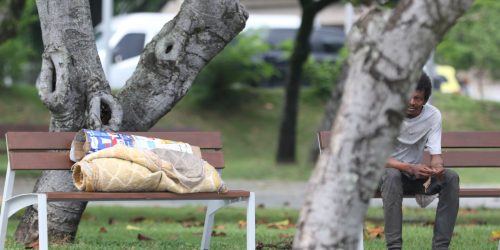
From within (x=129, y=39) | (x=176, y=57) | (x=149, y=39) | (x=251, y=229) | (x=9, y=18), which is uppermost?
(x=129, y=39)

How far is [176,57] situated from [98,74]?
610 millimetres

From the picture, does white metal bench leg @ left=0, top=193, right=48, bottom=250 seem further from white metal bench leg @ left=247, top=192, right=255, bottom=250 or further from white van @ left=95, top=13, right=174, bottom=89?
white van @ left=95, top=13, right=174, bottom=89

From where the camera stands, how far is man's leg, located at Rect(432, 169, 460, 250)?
7.34m

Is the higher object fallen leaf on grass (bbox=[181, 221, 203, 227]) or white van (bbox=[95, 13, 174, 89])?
white van (bbox=[95, 13, 174, 89])

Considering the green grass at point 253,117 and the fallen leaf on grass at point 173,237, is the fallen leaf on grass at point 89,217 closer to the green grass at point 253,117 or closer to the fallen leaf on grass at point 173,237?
the fallen leaf on grass at point 173,237

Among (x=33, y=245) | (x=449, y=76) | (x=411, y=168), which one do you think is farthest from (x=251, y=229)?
(x=449, y=76)

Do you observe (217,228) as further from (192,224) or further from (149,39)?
(149,39)

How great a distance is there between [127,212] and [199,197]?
231 inches

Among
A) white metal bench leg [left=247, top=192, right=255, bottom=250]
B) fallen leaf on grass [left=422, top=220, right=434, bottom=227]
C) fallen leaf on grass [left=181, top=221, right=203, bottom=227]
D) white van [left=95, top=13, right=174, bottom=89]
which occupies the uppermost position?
white van [left=95, top=13, right=174, bottom=89]

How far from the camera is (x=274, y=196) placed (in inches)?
610

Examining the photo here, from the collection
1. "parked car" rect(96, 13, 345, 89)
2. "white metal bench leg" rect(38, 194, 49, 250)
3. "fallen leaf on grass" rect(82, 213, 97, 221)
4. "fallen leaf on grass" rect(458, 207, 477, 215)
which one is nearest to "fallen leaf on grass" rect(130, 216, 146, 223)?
"fallen leaf on grass" rect(82, 213, 97, 221)

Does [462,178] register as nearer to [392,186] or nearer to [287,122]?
[287,122]

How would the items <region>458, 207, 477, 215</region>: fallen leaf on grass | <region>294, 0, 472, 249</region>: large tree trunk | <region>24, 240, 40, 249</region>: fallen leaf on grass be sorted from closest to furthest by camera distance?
<region>294, 0, 472, 249</region>: large tree trunk < <region>24, 240, 40, 249</region>: fallen leaf on grass < <region>458, 207, 477, 215</region>: fallen leaf on grass

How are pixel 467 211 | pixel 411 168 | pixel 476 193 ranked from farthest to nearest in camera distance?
pixel 467 211, pixel 476 193, pixel 411 168
